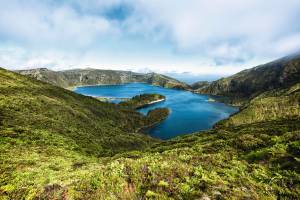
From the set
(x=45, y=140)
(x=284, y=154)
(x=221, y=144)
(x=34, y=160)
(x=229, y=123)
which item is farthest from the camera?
(x=229, y=123)

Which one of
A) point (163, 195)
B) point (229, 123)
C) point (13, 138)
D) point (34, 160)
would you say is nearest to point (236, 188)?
point (163, 195)

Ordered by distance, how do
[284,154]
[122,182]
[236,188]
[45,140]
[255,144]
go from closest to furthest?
[236,188] < [122,182] < [284,154] < [255,144] < [45,140]

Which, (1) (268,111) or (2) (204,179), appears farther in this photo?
(1) (268,111)

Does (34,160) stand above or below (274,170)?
below

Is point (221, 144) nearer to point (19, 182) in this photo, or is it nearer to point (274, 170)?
point (274, 170)

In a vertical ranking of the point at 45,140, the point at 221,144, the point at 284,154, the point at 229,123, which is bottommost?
the point at 229,123

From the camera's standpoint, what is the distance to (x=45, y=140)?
139ft

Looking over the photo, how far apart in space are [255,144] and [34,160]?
3309 cm

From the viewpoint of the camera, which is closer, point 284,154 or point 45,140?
point 284,154

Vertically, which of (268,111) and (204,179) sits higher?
(204,179)

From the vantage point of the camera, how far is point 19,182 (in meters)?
17.2

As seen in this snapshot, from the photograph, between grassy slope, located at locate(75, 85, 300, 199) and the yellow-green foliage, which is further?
the yellow-green foliage

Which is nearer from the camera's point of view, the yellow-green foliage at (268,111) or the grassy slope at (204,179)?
the grassy slope at (204,179)

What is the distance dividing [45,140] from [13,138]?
270 inches
